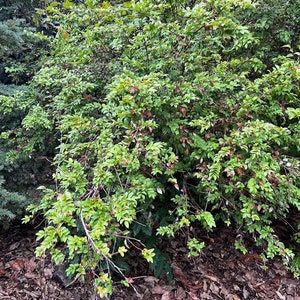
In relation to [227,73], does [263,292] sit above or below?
below

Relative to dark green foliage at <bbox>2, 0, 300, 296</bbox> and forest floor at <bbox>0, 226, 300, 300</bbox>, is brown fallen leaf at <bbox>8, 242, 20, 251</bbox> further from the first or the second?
dark green foliage at <bbox>2, 0, 300, 296</bbox>

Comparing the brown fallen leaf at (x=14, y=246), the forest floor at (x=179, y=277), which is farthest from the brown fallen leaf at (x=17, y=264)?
the brown fallen leaf at (x=14, y=246)

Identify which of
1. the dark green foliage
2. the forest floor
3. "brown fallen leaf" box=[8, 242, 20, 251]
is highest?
the dark green foliage

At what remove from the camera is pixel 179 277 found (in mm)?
2512

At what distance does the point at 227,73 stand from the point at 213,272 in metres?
1.59

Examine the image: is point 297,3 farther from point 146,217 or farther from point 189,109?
point 146,217

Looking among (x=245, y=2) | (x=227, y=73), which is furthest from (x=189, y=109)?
(x=245, y=2)

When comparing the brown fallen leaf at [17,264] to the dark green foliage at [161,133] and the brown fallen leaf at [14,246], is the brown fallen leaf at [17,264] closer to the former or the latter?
the brown fallen leaf at [14,246]

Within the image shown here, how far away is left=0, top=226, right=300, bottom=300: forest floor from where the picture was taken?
2.29 meters

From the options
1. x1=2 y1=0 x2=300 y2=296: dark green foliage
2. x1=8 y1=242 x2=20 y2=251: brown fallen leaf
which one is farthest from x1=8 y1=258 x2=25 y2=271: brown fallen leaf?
x1=2 y1=0 x2=300 y2=296: dark green foliage

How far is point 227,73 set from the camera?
214cm

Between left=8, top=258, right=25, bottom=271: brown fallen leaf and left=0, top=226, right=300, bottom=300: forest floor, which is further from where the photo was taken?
left=8, top=258, right=25, bottom=271: brown fallen leaf

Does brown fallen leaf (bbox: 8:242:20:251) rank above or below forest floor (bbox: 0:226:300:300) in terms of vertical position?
above

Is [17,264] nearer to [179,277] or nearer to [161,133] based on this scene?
[179,277]
